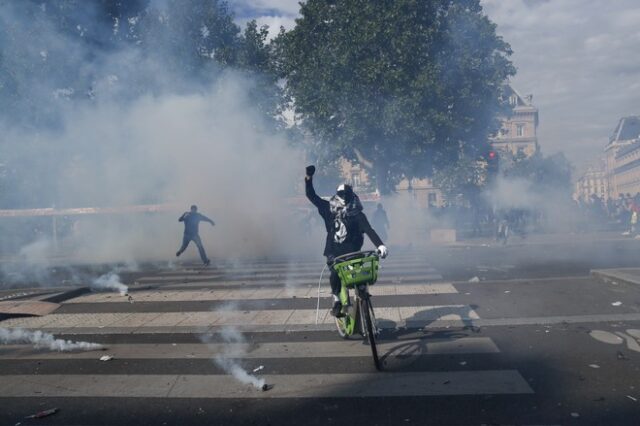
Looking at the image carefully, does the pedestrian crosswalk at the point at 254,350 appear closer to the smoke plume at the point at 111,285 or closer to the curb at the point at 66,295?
the curb at the point at 66,295

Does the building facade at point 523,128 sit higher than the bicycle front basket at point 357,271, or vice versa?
the building facade at point 523,128

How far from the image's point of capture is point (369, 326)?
4566mm

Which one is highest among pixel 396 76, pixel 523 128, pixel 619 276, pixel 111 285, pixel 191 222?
pixel 523 128

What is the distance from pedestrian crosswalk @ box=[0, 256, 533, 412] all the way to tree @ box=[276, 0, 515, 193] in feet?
44.9

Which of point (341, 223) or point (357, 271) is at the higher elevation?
point (341, 223)

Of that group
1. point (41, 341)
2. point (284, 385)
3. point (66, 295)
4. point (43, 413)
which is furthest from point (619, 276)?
point (66, 295)

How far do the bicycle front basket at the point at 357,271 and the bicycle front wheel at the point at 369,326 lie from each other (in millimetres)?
223

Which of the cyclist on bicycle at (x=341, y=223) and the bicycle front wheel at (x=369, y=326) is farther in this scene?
the cyclist on bicycle at (x=341, y=223)

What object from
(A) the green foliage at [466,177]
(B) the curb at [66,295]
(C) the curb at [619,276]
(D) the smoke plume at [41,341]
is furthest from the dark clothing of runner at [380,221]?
(A) the green foliage at [466,177]

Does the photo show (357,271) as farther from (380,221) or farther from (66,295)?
(380,221)

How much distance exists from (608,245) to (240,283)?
43.5 feet

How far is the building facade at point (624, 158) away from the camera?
67375 mm

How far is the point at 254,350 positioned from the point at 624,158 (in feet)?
277

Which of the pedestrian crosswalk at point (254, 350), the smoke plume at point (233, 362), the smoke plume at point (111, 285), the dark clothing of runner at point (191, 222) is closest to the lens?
the pedestrian crosswalk at point (254, 350)
